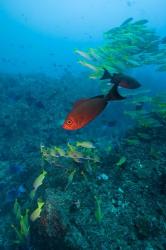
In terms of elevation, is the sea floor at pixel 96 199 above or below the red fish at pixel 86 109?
below

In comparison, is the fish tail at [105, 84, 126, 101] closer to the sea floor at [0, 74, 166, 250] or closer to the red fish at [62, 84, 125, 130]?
the red fish at [62, 84, 125, 130]

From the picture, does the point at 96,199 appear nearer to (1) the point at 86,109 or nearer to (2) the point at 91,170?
(2) the point at 91,170

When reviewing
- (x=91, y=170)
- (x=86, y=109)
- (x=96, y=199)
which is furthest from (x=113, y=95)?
(x=91, y=170)

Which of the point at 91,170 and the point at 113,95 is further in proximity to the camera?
the point at 91,170

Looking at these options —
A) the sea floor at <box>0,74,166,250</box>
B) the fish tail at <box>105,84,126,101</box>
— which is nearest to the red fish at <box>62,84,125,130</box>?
the fish tail at <box>105,84,126,101</box>

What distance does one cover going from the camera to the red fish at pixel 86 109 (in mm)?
1905

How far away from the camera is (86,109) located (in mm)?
1925

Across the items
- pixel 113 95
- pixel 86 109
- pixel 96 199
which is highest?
pixel 113 95

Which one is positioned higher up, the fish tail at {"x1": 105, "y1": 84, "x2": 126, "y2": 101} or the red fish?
the fish tail at {"x1": 105, "y1": 84, "x2": 126, "y2": 101}

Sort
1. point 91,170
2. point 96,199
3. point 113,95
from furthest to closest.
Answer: point 91,170 → point 96,199 → point 113,95

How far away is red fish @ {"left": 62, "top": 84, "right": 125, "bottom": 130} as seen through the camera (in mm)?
1905

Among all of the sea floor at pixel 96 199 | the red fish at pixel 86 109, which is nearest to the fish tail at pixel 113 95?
the red fish at pixel 86 109

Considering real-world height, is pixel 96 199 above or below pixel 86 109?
below

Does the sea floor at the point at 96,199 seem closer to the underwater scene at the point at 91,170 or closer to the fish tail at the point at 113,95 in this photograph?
the underwater scene at the point at 91,170
